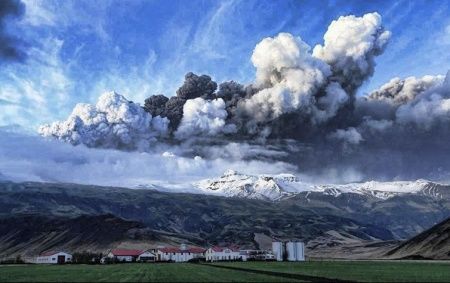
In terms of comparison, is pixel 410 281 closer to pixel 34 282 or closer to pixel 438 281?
pixel 438 281

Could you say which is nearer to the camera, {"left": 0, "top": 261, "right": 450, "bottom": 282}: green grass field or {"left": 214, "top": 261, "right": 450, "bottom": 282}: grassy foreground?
{"left": 214, "top": 261, "right": 450, "bottom": 282}: grassy foreground

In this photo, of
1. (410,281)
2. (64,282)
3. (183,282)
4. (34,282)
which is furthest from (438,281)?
(34,282)

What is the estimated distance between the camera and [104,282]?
3049 inches

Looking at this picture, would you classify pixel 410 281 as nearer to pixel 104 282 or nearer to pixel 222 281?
pixel 222 281

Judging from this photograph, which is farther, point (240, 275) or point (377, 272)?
point (377, 272)

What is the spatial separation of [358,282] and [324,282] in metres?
4.56

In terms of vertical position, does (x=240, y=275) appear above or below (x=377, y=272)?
above

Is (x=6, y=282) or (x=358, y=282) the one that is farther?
(x=6, y=282)

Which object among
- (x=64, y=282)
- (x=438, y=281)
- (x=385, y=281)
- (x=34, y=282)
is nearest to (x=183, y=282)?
(x=64, y=282)

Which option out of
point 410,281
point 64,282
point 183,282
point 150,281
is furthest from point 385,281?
point 64,282

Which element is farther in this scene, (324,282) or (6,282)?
(6,282)

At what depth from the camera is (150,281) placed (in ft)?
264

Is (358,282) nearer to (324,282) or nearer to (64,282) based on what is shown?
(324,282)

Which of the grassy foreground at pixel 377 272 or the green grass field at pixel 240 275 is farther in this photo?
the green grass field at pixel 240 275
